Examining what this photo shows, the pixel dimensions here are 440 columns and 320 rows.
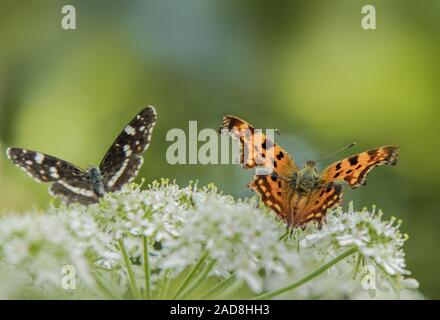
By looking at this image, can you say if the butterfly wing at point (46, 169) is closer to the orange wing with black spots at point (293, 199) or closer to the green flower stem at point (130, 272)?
the green flower stem at point (130, 272)

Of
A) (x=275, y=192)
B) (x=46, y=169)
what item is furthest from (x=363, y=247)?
(x=46, y=169)

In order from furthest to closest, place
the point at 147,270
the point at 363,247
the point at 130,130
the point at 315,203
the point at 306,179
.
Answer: the point at 130,130 < the point at 306,179 < the point at 315,203 < the point at 363,247 < the point at 147,270

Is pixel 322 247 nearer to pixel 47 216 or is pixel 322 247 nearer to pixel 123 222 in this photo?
pixel 123 222

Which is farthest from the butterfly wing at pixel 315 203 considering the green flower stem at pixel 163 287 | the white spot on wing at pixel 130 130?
the white spot on wing at pixel 130 130

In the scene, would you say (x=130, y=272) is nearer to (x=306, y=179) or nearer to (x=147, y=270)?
(x=147, y=270)

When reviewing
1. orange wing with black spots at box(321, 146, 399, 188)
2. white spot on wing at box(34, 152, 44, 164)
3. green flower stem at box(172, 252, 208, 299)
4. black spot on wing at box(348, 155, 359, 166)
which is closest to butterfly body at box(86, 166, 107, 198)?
white spot on wing at box(34, 152, 44, 164)
